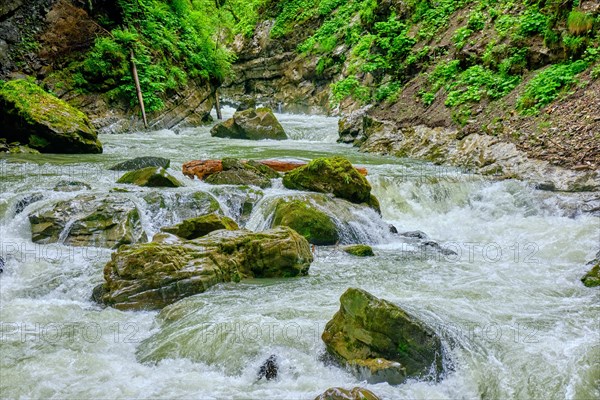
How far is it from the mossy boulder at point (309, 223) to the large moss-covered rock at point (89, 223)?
7.33ft

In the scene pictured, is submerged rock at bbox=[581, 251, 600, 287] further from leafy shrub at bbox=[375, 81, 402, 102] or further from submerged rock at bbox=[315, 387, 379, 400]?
leafy shrub at bbox=[375, 81, 402, 102]

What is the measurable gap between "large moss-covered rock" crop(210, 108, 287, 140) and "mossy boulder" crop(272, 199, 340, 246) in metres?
10.3

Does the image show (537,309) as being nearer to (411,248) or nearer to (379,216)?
(411,248)

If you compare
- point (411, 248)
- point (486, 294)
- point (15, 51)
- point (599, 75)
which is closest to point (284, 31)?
point (15, 51)

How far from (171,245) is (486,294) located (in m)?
3.73

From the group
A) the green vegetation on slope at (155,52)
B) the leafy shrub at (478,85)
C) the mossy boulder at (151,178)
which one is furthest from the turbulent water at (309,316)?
the green vegetation on slope at (155,52)

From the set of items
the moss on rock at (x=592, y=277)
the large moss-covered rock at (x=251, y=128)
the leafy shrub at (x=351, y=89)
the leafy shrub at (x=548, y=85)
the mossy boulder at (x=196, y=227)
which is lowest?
the moss on rock at (x=592, y=277)

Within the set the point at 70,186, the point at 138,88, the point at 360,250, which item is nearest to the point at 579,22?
the point at 360,250

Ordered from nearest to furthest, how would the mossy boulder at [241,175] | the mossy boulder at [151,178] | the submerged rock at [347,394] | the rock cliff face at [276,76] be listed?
1. the submerged rock at [347,394]
2. the mossy boulder at [151,178]
3. the mossy boulder at [241,175]
4. the rock cliff face at [276,76]

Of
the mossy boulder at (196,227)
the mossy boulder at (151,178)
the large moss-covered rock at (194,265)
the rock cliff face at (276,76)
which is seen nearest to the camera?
the large moss-covered rock at (194,265)

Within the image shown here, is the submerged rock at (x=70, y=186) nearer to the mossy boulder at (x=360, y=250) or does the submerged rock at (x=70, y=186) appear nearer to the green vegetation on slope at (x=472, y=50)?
the mossy boulder at (x=360, y=250)

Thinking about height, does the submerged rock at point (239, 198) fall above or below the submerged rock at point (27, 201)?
below

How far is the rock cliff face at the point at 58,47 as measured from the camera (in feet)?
53.1

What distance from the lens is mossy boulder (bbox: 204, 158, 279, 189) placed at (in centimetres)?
941
